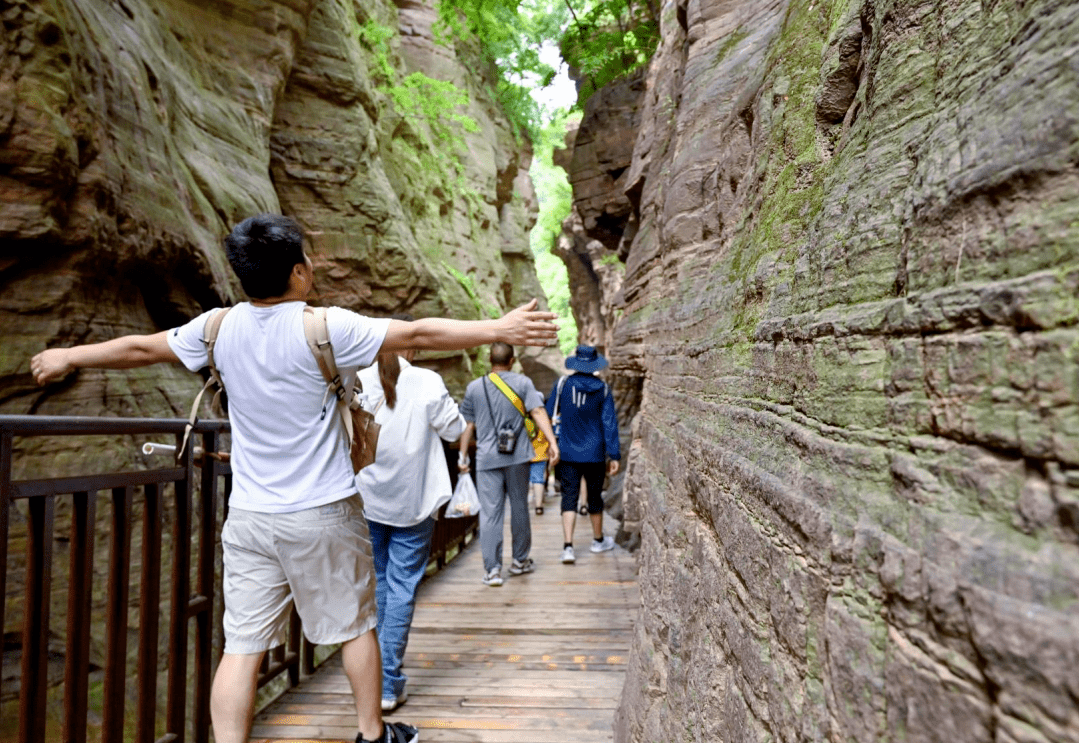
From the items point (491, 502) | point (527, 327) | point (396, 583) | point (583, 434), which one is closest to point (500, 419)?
point (491, 502)

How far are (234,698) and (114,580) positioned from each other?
689 millimetres

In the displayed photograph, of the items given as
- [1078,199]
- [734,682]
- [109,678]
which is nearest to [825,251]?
[1078,199]

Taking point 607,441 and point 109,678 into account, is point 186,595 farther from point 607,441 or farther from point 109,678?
point 607,441

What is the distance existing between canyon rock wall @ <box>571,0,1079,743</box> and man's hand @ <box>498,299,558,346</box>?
2.13 feet

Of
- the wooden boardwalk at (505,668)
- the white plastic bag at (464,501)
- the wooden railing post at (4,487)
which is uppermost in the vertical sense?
the wooden railing post at (4,487)

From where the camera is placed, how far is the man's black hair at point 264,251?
7.67 ft

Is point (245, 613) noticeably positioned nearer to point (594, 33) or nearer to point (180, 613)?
point (180, 613)

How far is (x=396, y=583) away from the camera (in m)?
3.78

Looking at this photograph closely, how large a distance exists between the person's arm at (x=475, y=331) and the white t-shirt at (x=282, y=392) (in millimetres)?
91

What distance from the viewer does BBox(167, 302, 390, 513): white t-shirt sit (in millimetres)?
2357

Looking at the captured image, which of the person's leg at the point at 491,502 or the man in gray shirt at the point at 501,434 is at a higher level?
the man in gray shirt at the point at 501,434

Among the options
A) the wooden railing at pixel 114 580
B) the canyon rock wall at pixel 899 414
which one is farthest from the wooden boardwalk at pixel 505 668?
the canyon rock wall at pixel 899 414

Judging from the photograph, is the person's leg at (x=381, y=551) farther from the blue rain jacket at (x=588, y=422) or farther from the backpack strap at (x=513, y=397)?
the blue rain jacket at (x=588, y=422)

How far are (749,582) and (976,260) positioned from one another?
938 mm
